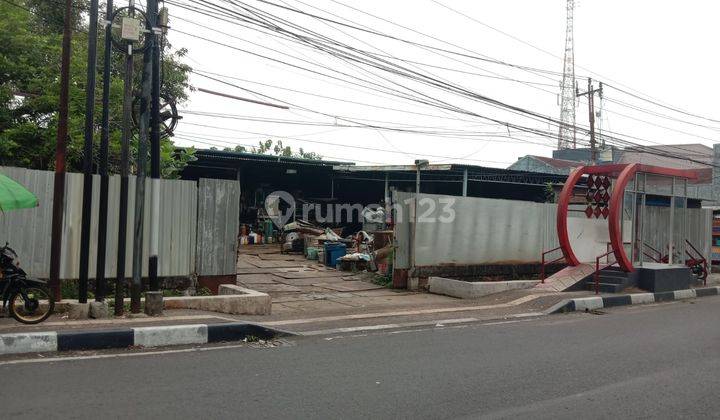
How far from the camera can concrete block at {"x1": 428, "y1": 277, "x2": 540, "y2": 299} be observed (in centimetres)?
1267

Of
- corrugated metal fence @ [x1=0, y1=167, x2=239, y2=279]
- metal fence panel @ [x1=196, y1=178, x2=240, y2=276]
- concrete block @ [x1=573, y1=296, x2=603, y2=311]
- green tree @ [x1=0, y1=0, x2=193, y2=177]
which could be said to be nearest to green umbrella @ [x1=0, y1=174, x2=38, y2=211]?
corrugated metal fence @ [x1=0, y1=167, x2=239, y2=279]

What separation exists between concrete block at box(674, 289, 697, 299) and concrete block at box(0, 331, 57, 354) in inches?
526

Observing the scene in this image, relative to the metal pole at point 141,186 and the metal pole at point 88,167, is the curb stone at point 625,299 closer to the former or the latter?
the metal pole at point 141,186

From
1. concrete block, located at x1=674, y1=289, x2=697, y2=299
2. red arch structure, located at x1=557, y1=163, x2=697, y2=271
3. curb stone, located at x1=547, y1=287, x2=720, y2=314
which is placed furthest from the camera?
concrete block, located at x1=674, y1=289, x2=697, y2=299

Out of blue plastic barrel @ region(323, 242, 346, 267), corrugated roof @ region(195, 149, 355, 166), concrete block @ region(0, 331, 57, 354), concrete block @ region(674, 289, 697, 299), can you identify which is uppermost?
corrugated roof @ region(195, 149, 355, 166)

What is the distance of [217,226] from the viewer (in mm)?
10547

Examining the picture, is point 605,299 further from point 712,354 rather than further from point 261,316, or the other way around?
point 261,316

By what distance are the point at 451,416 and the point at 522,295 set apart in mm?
8279

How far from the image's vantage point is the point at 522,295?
41.0 feet

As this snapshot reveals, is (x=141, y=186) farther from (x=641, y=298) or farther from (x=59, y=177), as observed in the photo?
(x=641, y=298)

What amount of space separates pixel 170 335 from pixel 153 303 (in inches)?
50.4

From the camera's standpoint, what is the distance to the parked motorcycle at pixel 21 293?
7.50m

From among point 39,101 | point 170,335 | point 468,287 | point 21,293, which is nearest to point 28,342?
point 21,293

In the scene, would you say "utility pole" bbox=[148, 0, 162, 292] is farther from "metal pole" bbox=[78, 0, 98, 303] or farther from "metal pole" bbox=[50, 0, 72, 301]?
"metal pole" bbox=[50, 0, 72, 301]
